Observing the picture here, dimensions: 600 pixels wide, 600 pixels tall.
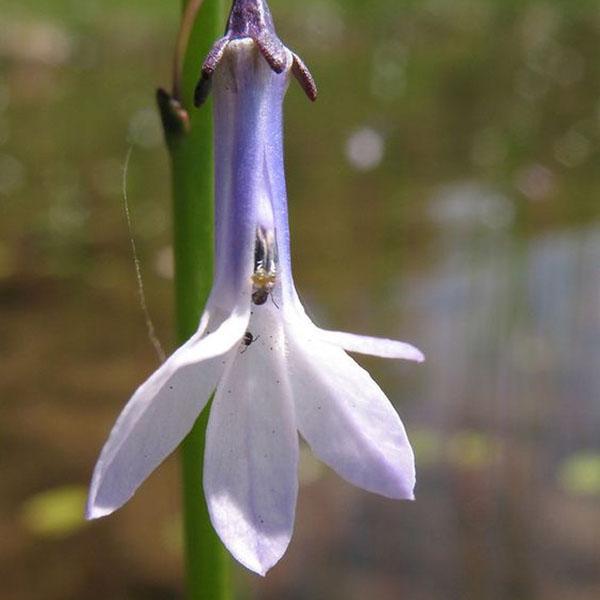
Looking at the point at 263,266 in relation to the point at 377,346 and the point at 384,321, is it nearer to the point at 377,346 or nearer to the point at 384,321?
the point at 377,346

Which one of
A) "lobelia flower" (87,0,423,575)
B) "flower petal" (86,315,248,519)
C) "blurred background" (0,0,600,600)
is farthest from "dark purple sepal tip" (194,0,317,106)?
"blurred background" (0,0,600,600)

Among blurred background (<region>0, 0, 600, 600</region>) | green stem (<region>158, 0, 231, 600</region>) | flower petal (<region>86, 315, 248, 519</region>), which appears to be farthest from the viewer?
blurred background (<region>0, 0, 600, 600</region>)

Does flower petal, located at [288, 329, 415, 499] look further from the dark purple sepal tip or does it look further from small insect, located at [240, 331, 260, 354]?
the dark purple sepal tip

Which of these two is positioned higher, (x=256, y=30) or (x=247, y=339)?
(x=256, y=30)

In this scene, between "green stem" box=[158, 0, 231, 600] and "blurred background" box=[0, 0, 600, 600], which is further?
"blurred background" box=[0, 0, 600, 600]

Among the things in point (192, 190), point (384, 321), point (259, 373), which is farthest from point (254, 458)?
point (384, 321)

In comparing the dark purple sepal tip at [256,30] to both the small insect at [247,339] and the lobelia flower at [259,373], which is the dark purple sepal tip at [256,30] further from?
the small insect at [247,339]

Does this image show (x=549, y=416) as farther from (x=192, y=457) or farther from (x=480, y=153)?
(x=480, y=153)

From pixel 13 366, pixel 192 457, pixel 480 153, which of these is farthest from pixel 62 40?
pixel 192 457

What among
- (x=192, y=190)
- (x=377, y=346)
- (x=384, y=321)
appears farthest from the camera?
(x=384, y=321)
